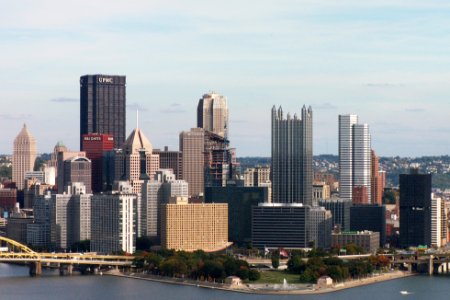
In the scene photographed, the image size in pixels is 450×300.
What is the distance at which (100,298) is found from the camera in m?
67.6

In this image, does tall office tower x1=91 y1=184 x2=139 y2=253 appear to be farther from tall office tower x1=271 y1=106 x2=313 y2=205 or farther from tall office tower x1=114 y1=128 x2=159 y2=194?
tall office tower x1=114 y1=128 x2=159 y2=194

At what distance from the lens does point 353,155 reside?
134 meters

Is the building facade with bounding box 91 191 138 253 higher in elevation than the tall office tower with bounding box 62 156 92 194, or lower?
lower

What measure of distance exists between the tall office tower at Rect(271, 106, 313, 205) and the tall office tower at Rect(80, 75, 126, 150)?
28.3 m

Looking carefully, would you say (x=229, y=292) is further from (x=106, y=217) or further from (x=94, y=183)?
(x=94, y=183)

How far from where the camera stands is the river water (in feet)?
225

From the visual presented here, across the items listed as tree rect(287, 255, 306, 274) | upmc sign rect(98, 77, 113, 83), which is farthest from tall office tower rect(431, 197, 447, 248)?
upmc sign rect(98, 77, 113, 83)

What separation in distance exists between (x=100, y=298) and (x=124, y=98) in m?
70.4

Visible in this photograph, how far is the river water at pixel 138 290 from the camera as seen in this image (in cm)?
6870

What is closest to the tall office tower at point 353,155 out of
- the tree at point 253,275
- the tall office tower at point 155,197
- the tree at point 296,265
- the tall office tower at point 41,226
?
the tall office tower at point 155,197

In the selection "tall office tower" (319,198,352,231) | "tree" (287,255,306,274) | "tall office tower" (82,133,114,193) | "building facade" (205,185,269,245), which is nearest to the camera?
"tree" (287,255,306,274)

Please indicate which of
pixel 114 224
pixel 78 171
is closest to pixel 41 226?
pixel 114 224

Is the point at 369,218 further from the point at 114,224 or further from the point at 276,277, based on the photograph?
the point at 276,277

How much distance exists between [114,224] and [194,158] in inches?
1188
